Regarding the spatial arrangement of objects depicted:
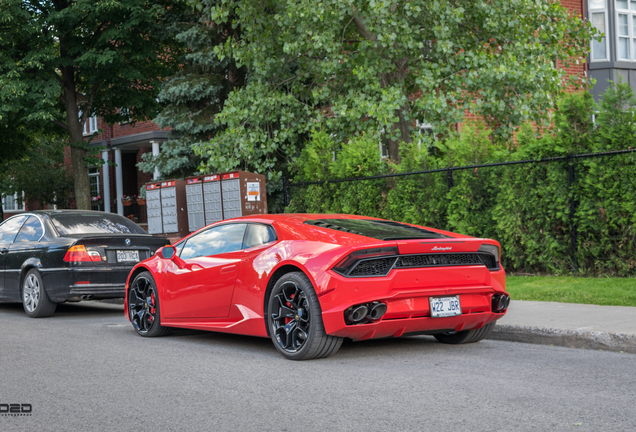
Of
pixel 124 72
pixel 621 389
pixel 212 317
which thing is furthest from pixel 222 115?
pixel 621 389

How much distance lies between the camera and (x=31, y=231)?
10.8m

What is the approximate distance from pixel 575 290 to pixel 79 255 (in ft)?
22.4

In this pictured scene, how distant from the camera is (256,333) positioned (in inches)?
266

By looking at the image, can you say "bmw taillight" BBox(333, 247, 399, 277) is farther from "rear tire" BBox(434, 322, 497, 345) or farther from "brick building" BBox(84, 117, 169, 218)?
"brick building" BBox(84, 117, 169, 218)

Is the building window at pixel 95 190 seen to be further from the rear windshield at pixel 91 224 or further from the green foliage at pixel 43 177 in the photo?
the rear windshield at pixel 91 224

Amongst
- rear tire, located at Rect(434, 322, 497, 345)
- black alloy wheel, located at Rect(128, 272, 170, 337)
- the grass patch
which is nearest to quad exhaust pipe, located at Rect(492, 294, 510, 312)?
rear tire, located at Rect(434, 322, 497, 345)

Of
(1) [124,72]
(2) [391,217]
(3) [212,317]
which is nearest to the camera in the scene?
(3) [212,317]

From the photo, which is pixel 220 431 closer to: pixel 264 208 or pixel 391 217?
pixel 391 217

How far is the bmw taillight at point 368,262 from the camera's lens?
6.04 meters

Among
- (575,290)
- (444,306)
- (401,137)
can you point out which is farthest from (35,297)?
(401,137)

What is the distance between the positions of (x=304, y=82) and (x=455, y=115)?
17.0 feet

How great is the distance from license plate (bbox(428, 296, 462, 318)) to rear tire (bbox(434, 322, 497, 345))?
82 centimetres

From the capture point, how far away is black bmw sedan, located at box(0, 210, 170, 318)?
9.91 meters

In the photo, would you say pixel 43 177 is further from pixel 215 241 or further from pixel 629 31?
pixel 215 241
